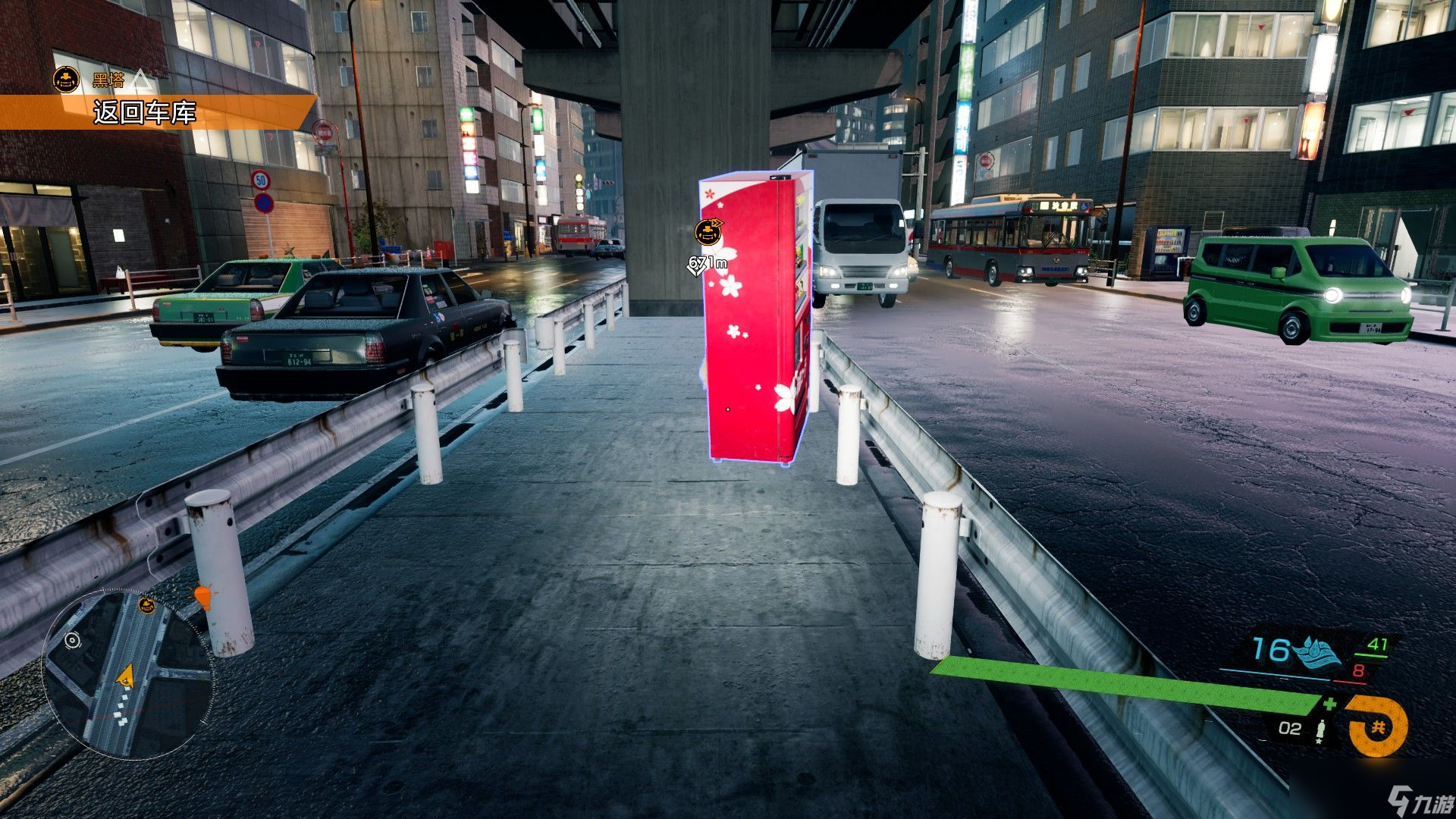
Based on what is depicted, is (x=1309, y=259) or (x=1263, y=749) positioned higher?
(x=1309, y=259)

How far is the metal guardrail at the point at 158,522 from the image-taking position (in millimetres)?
2508

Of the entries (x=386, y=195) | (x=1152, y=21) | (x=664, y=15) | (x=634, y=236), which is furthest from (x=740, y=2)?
(x=386, y=195)

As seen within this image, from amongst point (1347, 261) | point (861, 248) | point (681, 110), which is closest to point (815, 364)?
point (681, 110)

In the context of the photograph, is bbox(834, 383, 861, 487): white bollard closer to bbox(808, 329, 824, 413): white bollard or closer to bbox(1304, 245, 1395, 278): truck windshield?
bbox(808, 329, 824, 413): white bollard

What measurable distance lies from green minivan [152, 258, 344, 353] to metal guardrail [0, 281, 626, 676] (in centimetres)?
763

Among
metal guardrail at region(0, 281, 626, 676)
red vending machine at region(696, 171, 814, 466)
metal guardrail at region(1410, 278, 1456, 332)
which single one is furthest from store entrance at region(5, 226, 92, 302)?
metal guardrail at region(1410, 278, 1456, 332)

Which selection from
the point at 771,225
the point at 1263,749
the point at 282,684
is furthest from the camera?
the point at 771,225

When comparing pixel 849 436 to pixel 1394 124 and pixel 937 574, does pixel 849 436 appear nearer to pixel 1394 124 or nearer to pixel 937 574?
pixel 937 574

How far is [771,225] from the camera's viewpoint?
19.8 feet

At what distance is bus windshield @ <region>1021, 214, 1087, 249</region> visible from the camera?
82.5ft

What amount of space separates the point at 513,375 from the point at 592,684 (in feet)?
17.9

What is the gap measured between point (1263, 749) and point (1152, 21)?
128ft

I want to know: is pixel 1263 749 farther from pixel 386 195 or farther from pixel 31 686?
pixel 386 195

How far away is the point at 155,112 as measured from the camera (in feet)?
91.9
